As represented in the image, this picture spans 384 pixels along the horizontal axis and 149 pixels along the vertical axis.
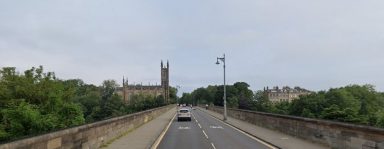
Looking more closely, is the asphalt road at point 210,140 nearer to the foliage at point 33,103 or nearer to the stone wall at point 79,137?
the stone wall at point 79,137

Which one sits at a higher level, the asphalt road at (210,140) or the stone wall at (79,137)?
the stone wall at (79,137)

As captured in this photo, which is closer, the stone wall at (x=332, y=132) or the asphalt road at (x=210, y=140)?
the stone wall at (x=332, y=132)

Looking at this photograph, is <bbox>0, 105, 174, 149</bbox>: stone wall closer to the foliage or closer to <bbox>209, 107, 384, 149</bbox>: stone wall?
<bbox>209, 107, 384, 149</bbox>: stone wall

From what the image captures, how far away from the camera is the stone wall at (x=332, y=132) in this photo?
1656 cm

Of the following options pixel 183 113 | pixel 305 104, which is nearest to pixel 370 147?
pixel 183 113

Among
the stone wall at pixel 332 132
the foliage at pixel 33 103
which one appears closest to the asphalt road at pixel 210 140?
the stone wall at pixel 332 132

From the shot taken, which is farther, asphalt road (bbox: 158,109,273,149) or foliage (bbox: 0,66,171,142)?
foliage (bbox: 0,66,171,142)

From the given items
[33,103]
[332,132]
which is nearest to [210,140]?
[332,132]

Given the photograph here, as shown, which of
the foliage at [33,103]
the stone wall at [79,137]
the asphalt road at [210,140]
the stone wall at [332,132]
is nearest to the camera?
the stone wall at [79,137]

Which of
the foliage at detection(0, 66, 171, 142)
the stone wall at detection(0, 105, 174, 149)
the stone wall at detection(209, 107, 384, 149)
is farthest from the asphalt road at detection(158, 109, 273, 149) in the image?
the foliage at detection(0, 66, 171, 142)

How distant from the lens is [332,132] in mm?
20922

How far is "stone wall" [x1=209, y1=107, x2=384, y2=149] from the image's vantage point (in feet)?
54.3

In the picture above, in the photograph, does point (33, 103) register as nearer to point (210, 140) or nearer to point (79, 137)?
point (210, 140)

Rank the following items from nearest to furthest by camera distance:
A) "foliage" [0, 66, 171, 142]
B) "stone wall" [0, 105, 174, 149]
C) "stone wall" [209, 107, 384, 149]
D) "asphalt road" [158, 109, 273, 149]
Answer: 1. "stone wall" [0, 105, 174, 149]
2. "stone wall" [209, 107, 384, 149]
3. "asphalt road" [158, 109, 273, 149]
4. "foliage" [0, 66, 171, 142]
